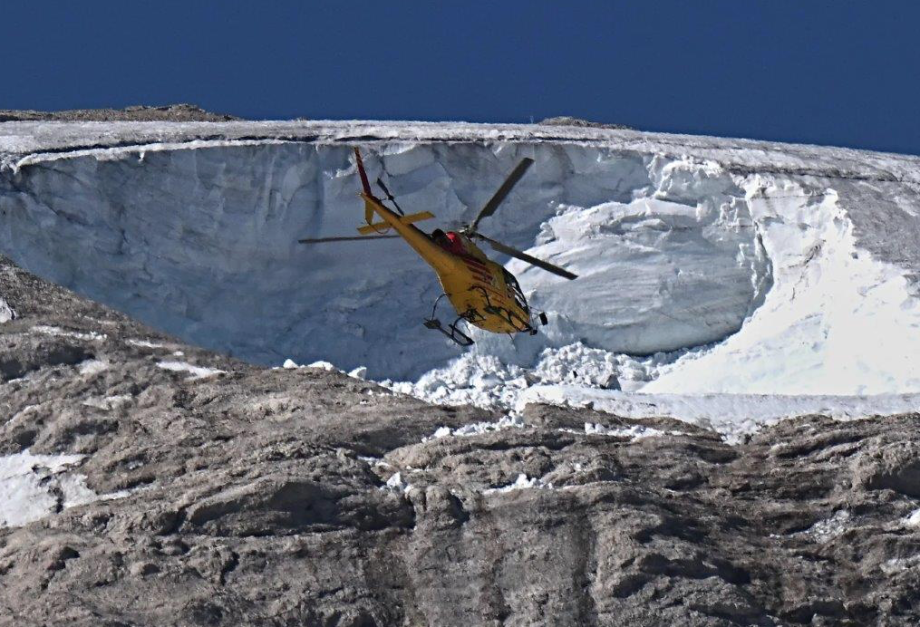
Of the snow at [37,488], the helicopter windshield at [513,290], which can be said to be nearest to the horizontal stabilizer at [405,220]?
the helicopter windshield at [513,290]

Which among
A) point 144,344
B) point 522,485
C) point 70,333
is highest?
point 70,333

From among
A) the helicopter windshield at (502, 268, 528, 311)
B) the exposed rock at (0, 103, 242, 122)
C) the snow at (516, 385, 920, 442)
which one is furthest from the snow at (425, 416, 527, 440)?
the exposed rock at (0, 103, 242, 122)

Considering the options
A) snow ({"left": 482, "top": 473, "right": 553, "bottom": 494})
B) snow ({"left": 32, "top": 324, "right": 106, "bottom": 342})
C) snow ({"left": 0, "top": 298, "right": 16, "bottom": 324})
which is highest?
snow ({"left": 0, "top": 298, "right": 16, "bottom": 324})

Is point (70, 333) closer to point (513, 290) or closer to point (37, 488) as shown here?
point (37, 488)

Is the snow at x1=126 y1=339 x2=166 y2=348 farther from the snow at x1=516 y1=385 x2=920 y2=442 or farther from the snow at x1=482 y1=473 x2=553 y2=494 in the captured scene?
the snow at x1=482 y1=473 x2=553 y2=494

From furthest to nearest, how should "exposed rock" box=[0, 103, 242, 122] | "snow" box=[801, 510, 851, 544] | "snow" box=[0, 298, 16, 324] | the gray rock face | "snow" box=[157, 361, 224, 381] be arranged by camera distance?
"exposed rock" box=[0, 103, 242, 122] → "snow" box=[0, 298, 16, 324] → "snow" box=[157, 361, 224, 381] → "snow" box=[801, 510, 851, 544] → the gray rock face

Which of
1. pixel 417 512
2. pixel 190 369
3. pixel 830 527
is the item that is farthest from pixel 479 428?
pixel 830 527

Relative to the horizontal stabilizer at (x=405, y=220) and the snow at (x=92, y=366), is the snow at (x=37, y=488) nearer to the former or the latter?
the snow at (x=92, y=366)
